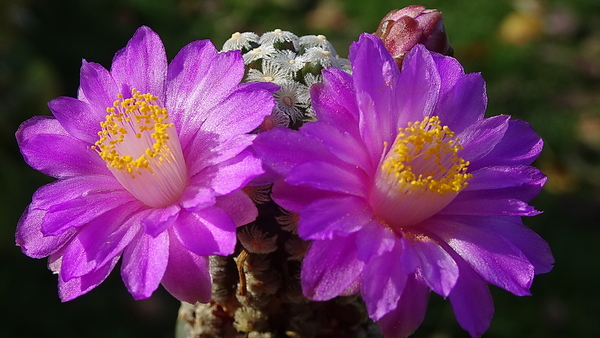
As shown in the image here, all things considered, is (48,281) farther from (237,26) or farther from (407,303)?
(407,303)

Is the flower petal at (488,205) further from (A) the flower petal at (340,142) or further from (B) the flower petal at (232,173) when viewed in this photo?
(B) the flower petal at (232,173)

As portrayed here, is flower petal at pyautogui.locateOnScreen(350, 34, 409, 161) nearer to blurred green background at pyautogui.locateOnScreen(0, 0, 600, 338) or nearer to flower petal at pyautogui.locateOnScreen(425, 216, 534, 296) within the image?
flower petal at pyautogui.locateOnScreen(425, 216, 534, 296)

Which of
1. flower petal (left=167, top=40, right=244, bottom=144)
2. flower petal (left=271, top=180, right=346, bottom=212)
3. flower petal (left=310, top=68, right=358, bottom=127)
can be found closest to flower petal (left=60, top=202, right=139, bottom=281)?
flower petal (left=167, top=40, right=244, bottom=144)

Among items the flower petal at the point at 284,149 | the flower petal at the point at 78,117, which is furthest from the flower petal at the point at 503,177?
the flower petal at the point at 78,117

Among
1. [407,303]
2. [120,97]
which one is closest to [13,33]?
[120,97]

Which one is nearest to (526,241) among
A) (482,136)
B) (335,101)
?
(482,136)

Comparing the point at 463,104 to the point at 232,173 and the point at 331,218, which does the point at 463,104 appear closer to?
the point at 331,218
